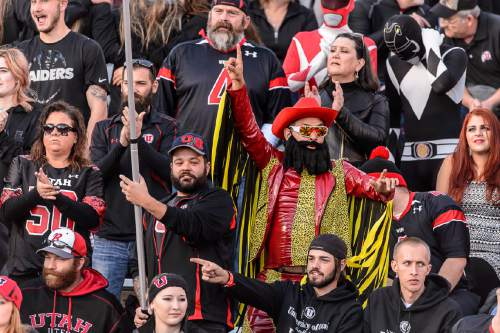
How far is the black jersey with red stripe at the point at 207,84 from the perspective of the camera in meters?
11.1

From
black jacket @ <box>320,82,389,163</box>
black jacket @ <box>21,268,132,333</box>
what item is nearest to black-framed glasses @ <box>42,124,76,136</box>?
black jacket @ <box>21,268,132,333</box>

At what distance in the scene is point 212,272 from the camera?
9.09 metres

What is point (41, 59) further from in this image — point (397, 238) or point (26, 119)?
point (397, 238)

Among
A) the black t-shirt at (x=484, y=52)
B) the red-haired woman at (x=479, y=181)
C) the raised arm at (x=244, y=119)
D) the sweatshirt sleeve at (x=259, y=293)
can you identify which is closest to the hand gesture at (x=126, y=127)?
the raised arm at (x=244, y=119)

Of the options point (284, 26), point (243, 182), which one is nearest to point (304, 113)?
point (243, 182)

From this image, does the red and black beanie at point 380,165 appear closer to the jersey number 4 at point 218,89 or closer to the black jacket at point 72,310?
the jersey number 4 at point 218,89

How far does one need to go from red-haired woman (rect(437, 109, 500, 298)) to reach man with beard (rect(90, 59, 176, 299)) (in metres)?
2.20

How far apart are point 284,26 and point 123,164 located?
3.17m

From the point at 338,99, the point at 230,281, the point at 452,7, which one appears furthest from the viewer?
the point at 452,7

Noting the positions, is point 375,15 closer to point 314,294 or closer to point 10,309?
point 314,294

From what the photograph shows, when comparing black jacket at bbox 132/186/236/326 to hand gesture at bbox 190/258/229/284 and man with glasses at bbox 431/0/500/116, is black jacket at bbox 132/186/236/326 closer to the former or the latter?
hand gesture at bbox 190/258/229/284

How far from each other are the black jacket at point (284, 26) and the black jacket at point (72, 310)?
393 centimetres

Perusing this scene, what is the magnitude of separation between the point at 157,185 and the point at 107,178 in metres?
0.37

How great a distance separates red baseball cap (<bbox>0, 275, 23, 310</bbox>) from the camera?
8922mm
